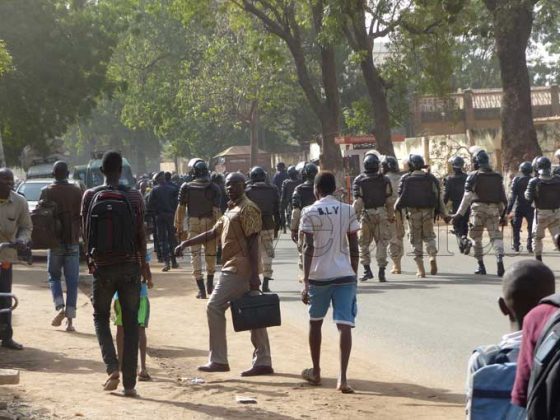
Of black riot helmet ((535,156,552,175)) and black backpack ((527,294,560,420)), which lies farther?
black riot helmet ((535,156,552,175))

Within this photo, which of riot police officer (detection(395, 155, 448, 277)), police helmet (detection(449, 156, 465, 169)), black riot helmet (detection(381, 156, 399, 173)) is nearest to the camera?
riot police officer (detection(395, 155, 448, 277))

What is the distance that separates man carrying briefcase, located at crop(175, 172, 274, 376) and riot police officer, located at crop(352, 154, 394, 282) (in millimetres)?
7754

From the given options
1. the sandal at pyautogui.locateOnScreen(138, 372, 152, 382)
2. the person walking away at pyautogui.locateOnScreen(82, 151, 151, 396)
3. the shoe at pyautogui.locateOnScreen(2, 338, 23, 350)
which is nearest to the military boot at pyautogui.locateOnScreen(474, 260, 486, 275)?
the shoe at pyautogui.locateOnScreen(2, 338, 23, 350)

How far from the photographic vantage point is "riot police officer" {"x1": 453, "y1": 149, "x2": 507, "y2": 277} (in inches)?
718

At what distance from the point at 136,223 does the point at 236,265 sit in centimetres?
119

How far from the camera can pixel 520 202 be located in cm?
2238

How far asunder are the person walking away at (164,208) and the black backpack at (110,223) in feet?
45.0

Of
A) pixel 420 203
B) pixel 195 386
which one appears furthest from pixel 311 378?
pixel 420 203

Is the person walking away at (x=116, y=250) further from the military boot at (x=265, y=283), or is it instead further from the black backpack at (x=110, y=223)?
the military boot at (x=265, y=283)

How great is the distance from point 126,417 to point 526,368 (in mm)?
5013

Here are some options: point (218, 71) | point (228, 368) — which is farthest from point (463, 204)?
point (218, 71)

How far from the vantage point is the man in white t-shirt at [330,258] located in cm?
949

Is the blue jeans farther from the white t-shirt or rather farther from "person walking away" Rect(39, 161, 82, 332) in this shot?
the white t-shirt

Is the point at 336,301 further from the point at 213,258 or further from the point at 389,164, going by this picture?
the point at 389,164
